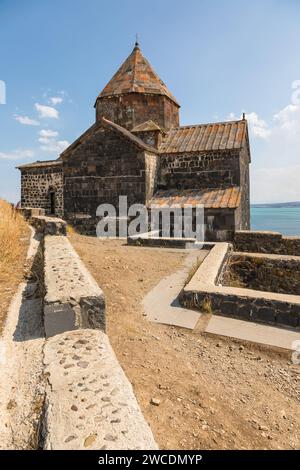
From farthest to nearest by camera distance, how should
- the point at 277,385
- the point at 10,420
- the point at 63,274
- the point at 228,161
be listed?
the point at 228,161, the point at 63,274, the point at 277,385, the point at 10,420

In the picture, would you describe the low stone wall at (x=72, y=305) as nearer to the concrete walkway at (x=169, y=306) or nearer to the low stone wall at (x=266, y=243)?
the concrete walkway at (x=169, y=306)

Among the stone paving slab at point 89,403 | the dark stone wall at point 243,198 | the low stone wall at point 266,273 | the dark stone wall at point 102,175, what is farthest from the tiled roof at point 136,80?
the stone paving slab at point 89,403

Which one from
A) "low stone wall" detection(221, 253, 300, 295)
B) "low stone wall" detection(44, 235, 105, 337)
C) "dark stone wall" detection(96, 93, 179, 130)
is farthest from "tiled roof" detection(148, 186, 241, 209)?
"low stone wall" detection(44, 235, 105, 337)

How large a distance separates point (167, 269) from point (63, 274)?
3492mm

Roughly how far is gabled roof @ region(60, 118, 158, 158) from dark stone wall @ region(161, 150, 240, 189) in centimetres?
112

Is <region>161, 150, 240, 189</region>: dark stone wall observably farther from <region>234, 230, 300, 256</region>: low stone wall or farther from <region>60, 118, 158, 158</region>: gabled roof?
<region>234, 230, 300, 256</region>: low stone wall

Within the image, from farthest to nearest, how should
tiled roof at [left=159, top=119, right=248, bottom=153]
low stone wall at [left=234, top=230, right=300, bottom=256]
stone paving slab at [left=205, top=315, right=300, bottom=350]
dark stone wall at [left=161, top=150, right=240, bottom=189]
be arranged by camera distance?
tiled roof at [left=159, top=119, right=248, bottom=153], dark stone wall at [left=161, top=150, right=240, bottom=189], low stone wall at [left=234, top=230, right=300, bottom=256], stone paving slab at [left=205, top=315, right=300, bottom=350]

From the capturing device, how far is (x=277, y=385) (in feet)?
9.85

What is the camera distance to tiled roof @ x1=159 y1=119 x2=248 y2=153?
13.5 m

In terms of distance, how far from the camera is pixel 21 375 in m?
2.50

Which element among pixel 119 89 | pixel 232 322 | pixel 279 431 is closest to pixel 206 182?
pixel 119 89

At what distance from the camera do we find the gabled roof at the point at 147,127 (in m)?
14.3

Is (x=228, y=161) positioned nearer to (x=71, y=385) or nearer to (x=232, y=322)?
(x=232, y=322)

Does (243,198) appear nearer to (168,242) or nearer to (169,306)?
(168,242)
